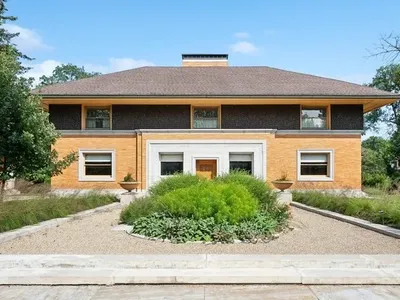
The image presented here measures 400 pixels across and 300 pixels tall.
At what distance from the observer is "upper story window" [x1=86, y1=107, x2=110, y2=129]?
25.0 metres

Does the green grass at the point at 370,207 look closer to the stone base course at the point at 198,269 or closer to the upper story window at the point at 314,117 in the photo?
the stone base course at the point at 198,269

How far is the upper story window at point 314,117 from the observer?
81.8 ft

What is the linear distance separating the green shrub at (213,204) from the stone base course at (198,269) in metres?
2.16

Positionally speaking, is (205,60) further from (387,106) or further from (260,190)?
(387,106)

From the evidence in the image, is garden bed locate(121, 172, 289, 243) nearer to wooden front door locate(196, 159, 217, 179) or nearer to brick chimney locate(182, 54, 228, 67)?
wooden front door locate(196, 159, 217, 179)

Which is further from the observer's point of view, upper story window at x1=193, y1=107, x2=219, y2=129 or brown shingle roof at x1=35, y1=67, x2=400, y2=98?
upper story window at x1=193, y1=107, x2=219, y2=129

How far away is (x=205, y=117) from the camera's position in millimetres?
24938

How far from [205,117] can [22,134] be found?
42.9 ft

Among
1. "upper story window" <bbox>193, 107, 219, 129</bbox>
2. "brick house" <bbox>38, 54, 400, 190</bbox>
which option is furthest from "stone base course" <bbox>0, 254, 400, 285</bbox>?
"upper story window" <bbox>193, 107, 219, 129</bbox>

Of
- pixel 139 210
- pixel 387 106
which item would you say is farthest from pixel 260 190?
pixel 387 106

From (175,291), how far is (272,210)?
232 inches

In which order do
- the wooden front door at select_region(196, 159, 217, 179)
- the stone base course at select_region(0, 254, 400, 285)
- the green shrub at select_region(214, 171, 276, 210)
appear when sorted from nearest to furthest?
the stone base course at select_region(0, 254, 400, 285), the green shrub at select_region(214, 171, 276, 210), the wooden front door at select_region(196, 159, 217, 179)

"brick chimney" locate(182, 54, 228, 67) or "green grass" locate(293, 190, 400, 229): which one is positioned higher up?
"brick chimney" locate(182, 54, 228, 67)

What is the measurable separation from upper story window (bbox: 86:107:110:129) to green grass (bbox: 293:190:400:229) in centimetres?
1461
